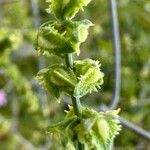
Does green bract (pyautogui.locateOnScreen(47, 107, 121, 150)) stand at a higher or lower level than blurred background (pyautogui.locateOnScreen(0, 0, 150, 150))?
higher

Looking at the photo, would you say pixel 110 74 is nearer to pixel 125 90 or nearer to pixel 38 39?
pixel 125 90

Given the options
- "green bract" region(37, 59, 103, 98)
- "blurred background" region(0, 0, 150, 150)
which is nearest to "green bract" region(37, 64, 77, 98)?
"green bract" region(37, 59, 103, 98)

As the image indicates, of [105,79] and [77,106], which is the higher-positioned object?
[77,106]

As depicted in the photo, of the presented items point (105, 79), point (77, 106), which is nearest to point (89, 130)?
point (77, 106)

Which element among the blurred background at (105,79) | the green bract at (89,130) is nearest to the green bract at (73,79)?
the green bract at (89,130)

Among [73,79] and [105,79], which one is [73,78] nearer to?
[73,79]

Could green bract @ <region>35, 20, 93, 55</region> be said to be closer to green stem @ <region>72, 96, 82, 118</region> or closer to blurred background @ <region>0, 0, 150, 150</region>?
green stem @ <region>72, 96, 82, 118</region>

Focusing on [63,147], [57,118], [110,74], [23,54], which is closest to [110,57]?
[110,74]
